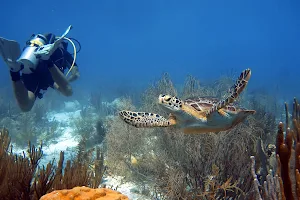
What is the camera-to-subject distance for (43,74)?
679cm

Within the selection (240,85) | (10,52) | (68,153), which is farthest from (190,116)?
(68,153)

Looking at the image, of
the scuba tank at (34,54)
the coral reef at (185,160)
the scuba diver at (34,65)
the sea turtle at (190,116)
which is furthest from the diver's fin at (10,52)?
the sea turtle at (190,116)

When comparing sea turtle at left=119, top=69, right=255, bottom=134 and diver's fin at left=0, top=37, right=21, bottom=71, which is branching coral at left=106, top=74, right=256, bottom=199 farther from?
diver's fin at left=0, top=37, right=21, bottom=71

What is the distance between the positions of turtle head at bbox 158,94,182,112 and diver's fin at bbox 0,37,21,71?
426cm

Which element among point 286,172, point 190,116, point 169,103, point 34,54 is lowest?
point 286,172

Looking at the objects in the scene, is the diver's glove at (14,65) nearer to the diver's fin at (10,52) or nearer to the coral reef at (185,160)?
the diver's fin at (10,52)

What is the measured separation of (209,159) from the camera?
14.5ft

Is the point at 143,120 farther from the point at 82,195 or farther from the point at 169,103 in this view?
the point at 82,195

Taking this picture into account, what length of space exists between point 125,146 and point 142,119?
2.79m

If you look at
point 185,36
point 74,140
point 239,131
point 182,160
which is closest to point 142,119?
point 182,160

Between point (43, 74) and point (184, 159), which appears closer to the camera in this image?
point (184, 159)

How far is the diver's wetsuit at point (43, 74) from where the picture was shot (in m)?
6.60

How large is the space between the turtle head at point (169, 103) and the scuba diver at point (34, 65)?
3.73 metres

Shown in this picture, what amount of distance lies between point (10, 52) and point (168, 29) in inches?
6323
